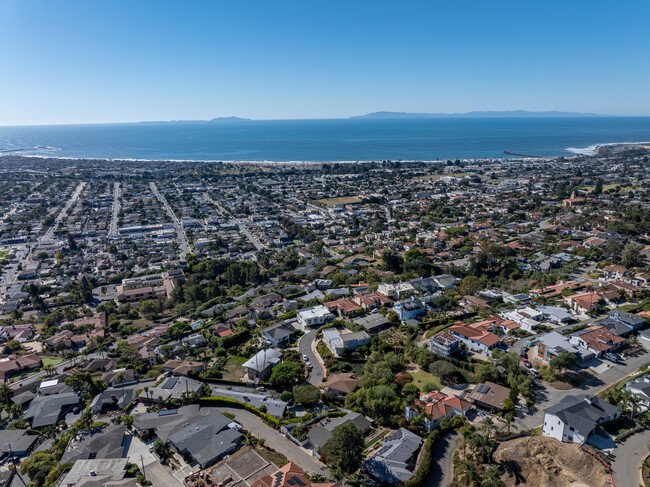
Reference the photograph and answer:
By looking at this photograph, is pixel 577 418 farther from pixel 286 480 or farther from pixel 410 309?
pixel 410 309

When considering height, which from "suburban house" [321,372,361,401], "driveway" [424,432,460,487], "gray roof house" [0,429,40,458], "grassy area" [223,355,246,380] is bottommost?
"grassy area" [223,355,246,380]

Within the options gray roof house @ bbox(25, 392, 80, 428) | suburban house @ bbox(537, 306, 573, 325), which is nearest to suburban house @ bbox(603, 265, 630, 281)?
suburban house @ bbox(537, 306, 573, 325)

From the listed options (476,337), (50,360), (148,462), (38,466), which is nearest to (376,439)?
(148,462)

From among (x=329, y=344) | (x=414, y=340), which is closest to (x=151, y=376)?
(x=329, y=344)

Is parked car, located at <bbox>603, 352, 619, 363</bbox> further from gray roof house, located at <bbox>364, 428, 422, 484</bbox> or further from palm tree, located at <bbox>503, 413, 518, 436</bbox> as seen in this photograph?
gray roof house, located at <bbox>364, 428, 422, 484</bbox>

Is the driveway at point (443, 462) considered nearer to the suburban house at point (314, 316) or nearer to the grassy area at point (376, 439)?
the grassy area at point (376, 439)

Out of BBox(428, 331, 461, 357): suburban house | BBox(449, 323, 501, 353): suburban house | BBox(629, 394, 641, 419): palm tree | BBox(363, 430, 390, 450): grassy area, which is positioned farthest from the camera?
BBox(449, 323, 501, 353): suburban house

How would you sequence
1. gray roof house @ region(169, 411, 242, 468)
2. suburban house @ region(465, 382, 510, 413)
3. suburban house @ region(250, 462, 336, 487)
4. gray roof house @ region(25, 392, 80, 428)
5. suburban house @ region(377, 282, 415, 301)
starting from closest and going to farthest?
suburban house @ region(250, 462, 336, 487), gray roof house @ region(169, 411, 242, 468), suburban house @ region(465, 382, 510, 413), gray roof house @ region(25, 392, 80, 428), suburban house @ region(377, 282, 415, 301)
